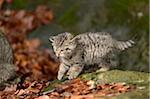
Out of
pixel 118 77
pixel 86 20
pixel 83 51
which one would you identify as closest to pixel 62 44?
pixel 83 51

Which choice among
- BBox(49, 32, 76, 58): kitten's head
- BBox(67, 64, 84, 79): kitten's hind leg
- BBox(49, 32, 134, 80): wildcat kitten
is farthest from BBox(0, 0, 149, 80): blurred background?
BBox(49, 32, 76, 58): kitten's head

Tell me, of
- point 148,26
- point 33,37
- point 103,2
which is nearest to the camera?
point 148,26

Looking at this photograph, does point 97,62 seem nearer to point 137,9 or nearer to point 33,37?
point 137,9

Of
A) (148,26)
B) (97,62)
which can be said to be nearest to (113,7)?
(148,26)

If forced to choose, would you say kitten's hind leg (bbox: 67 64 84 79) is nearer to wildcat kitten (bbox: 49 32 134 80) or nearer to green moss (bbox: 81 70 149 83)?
wildcat kitten (bbox: 49 32 134 80)

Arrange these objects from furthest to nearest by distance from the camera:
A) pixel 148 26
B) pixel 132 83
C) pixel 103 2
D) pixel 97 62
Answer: pixel 103 2 → pixel 148 26 → pixel 97 62 → pixel 132 83

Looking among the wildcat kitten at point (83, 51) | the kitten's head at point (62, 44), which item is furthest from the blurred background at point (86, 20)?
the kitten's head at point (62, 44)
